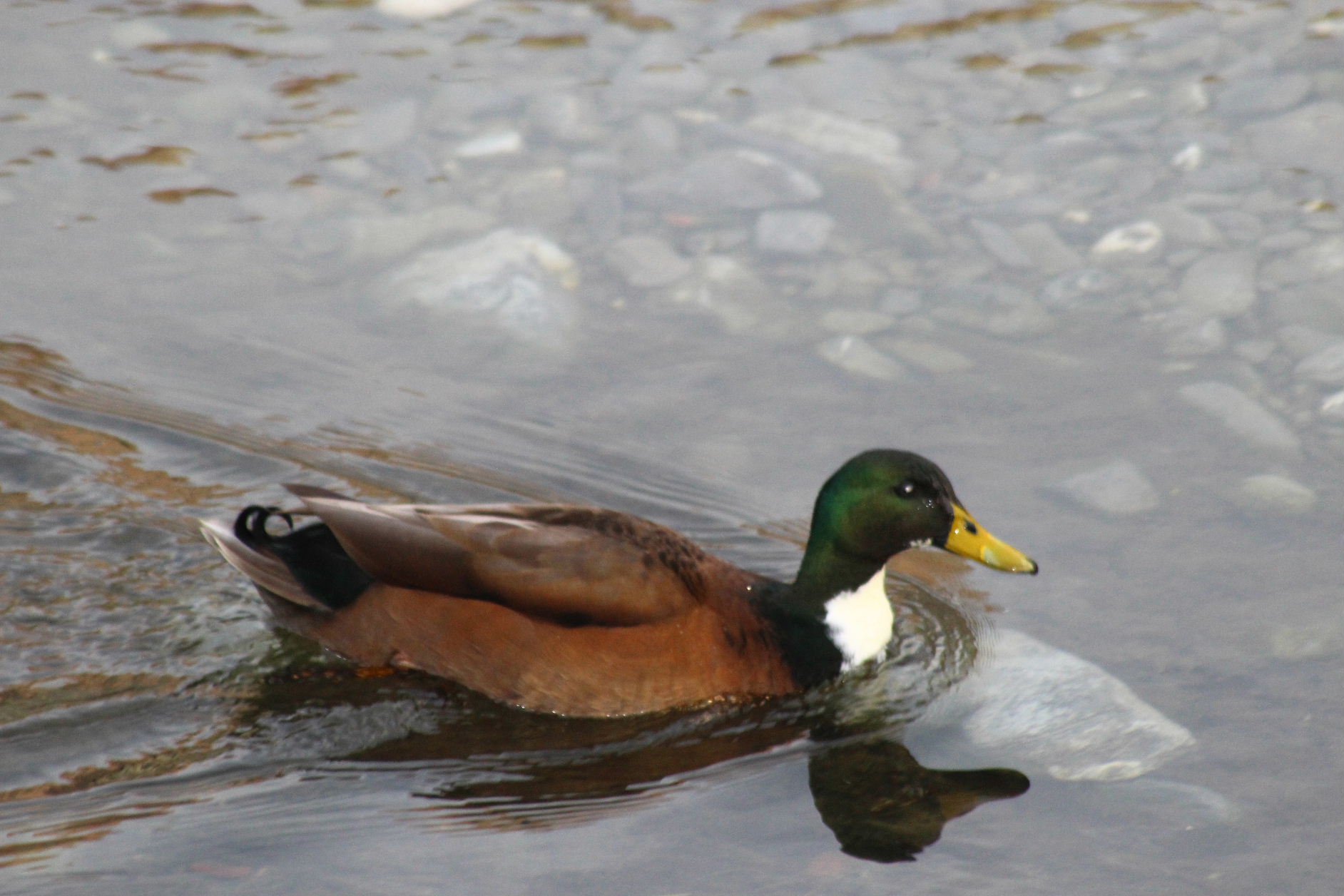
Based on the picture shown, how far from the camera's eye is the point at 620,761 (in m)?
4.34

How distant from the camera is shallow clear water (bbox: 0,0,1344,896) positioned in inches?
158

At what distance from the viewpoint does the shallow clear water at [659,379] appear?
158 inches

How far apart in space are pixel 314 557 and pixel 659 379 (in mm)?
1756

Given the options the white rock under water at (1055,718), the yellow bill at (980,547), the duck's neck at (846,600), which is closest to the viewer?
the white rock under water at (1055,718)

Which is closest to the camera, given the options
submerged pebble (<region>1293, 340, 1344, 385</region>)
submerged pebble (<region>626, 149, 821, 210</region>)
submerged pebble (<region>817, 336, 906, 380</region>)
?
submerged pebble (<region>1293, 340, 1344, 385</region>)

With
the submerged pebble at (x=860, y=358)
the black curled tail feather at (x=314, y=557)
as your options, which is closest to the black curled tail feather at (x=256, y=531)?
the black curled tail feather at (x=314, y=557)

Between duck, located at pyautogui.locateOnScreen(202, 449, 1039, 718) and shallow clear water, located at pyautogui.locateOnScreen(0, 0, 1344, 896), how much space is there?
0.42 feet

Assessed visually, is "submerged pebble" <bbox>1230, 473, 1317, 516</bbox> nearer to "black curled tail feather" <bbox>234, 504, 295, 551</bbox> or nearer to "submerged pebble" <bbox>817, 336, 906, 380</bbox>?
"submerged pebble" <bbox>817, 336, 906, 380</bbox>

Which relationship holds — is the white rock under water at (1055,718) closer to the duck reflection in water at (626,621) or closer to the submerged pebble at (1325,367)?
the duck reflection in water at (626,621)

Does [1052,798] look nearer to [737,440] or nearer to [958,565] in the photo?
[958,565]

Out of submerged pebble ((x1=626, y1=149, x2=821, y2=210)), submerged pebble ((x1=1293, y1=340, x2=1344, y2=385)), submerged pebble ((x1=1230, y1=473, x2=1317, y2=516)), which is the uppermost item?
submerged pebble ((x1=626, y1=149, x2=821, y2=210))

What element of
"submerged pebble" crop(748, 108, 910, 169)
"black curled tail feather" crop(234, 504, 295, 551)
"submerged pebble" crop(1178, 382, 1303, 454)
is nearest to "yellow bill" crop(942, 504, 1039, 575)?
"submerged pebble" crop(1178, 382, 1303, 454)

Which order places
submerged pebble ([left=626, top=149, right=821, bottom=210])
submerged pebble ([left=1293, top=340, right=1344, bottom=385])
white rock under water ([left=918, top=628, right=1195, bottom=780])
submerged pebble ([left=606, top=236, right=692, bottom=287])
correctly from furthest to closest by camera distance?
1. submerged pebble ([left=626, top=149, right=821, bottom=210])
2. submerged pebble ([left=606, top=236, right=692, bottom=287])
3. submerged pebble ([left=1293, top=340, right=1344, bottom=385])
4. white rock under water ([left=918, top=628, right=1195, bottom=780])

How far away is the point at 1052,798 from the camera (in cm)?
411
